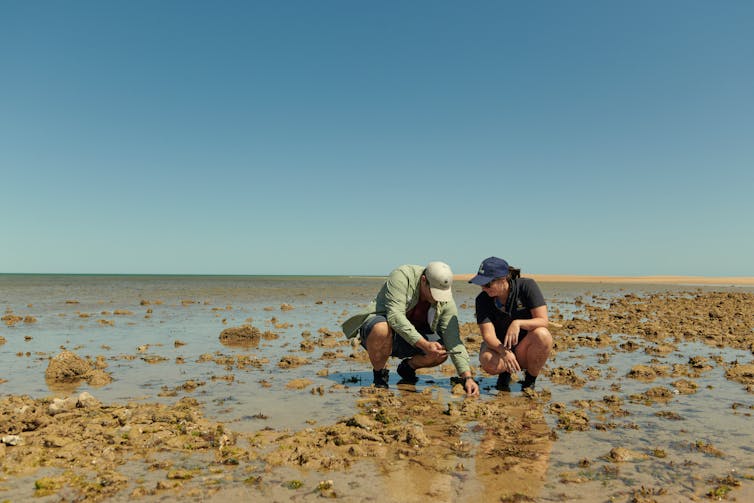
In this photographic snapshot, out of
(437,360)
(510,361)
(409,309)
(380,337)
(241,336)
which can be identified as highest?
(409,309)

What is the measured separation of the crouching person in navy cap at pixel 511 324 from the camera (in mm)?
6020

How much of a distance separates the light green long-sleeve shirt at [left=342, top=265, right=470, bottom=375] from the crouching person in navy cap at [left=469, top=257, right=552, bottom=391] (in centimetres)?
36

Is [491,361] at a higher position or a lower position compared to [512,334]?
lower

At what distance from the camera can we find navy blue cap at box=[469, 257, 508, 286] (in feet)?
18.9

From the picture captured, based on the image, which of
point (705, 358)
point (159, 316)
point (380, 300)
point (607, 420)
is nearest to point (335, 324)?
point (159, 316)

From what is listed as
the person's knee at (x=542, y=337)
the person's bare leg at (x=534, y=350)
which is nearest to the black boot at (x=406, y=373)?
the person's bare leg at (x=534, y=350)

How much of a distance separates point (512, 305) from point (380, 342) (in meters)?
1.72

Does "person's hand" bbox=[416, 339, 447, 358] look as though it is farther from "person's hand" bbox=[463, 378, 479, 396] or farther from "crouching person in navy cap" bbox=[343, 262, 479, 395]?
"person's hand" bbox=[463, 378, 479, 396]

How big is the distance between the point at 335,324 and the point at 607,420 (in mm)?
10086

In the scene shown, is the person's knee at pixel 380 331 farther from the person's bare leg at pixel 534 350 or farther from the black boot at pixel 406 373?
the person's bare leg at pixel 534 350

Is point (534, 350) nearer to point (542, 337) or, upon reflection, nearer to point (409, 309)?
point (542, 337)

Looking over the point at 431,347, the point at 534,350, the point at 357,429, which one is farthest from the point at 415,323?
the point at 357,429

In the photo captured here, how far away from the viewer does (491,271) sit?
18.9ft

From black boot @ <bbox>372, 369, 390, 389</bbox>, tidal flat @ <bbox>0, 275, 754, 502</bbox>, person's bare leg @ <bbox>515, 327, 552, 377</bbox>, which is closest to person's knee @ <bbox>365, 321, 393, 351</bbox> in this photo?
black boot @ <bbox>372, 369, 390, 389</bbox>
